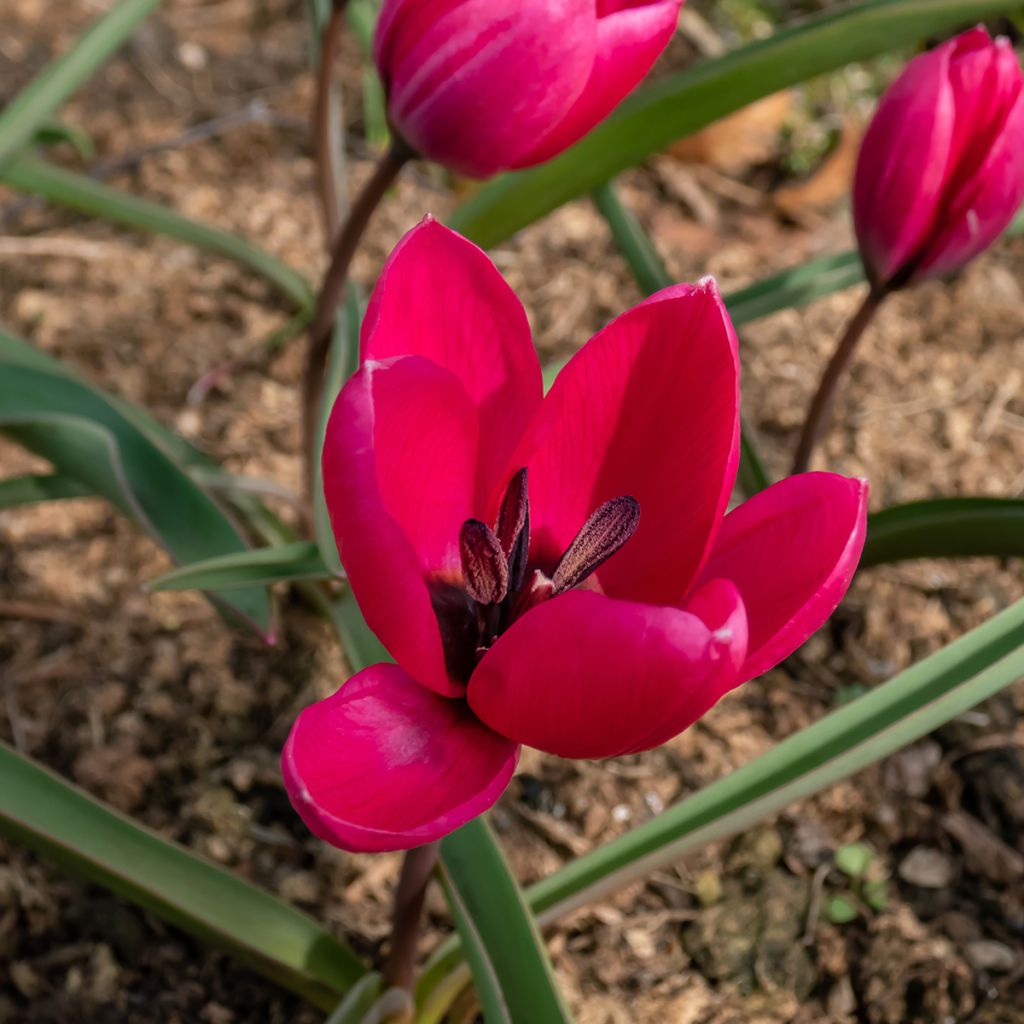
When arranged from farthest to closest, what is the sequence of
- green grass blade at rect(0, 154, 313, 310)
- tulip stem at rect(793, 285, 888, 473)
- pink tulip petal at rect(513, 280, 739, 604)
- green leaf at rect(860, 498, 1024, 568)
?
green grass blade at rect(0, 154, 313, 310) < tulip stem at rect(793, 285, 888, 473) < green leaf at rect(860, 498, 1024, 568) < pink tulip petal at rect(513, 280, 739, 604)

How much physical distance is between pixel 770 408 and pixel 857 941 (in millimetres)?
768

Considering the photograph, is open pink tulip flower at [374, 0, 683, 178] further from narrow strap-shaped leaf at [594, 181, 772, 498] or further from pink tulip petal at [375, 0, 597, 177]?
narrow strap-shaped leaf at [594, 181, 772, 498]

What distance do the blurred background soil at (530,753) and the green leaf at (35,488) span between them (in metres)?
0.26

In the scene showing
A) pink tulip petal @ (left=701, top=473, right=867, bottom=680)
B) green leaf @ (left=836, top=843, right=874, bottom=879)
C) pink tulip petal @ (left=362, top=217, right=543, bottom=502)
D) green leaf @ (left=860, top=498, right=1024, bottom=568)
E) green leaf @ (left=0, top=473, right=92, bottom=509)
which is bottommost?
green leaf @ (left=836, top=843, right=874, bottom=879)

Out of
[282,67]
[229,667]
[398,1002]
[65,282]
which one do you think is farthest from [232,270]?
[398,1002]

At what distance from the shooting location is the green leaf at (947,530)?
953 mm

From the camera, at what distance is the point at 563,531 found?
0.77m

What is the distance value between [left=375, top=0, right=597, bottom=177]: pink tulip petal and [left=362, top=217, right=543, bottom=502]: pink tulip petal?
0.68 ft

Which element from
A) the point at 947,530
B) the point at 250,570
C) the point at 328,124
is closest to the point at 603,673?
the point at 250,570

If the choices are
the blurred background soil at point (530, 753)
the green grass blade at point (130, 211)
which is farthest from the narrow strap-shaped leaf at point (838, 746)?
the green grass blade at point (130, 211)

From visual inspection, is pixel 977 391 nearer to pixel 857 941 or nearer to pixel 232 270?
pixel 857 941

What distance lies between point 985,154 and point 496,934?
703 mm

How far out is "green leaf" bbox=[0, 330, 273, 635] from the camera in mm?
995

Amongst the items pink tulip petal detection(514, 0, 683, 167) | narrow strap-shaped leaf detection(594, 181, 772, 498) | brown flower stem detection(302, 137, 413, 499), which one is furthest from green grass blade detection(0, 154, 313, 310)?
pink tulip petal detection(514, 0, 683, 167)
